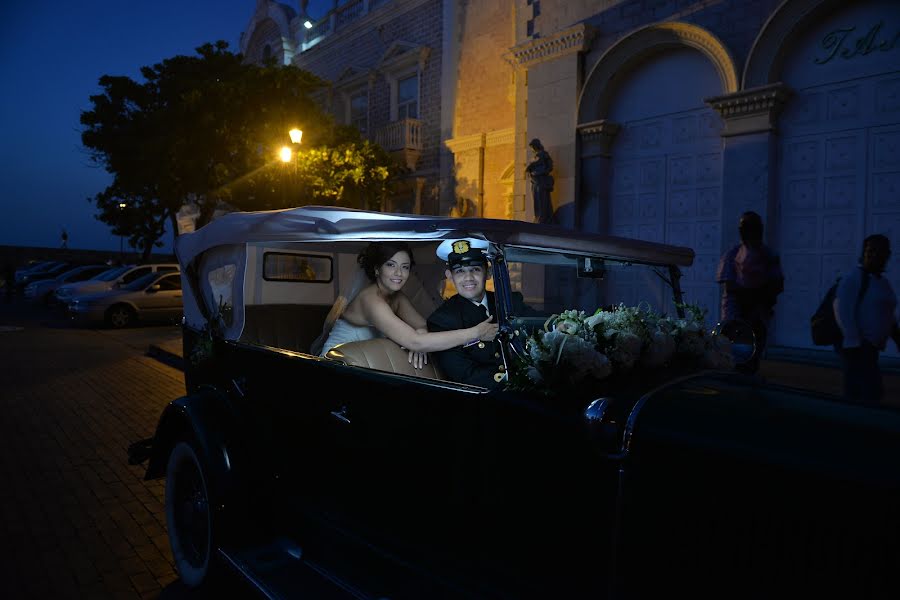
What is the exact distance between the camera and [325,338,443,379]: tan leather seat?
9.53ft

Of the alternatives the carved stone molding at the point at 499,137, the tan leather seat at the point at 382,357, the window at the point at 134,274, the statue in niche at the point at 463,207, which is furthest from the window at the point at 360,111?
the tan leather seat at the point at 382,357

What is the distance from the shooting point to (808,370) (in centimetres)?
822

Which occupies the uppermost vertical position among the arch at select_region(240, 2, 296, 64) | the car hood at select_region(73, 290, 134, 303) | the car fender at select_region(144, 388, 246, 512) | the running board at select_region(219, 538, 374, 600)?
the arch at select_region(240, 2, 296, 64)

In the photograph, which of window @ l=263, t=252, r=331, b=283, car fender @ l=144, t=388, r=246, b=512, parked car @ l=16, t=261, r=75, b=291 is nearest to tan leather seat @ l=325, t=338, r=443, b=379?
car fender @ l=144, t=388, r=246, b=512

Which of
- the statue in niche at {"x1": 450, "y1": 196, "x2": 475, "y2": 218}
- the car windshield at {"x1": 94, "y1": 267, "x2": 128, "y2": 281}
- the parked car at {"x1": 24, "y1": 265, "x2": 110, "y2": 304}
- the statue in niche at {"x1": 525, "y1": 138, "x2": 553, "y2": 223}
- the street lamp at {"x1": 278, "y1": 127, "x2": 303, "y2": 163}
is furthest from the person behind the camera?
the parked car at {"x1": 24, "y1": 265, "x2": 110, "y2": 304}

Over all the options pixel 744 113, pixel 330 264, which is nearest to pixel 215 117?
pixel 744 113

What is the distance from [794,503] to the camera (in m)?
1.39

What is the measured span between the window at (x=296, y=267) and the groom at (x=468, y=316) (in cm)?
149

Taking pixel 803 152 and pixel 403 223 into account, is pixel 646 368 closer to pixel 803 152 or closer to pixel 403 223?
pixel 403 223

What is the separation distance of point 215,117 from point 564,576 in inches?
784

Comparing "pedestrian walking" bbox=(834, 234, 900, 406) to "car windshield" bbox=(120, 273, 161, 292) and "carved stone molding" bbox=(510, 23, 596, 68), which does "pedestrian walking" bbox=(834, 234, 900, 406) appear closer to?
"carved stone molding" bbox=(510, 23, 596, 68)

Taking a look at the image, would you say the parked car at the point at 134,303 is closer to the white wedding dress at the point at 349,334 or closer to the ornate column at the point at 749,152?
the ornate column at the point at 749,152

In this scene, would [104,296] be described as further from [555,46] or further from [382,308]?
[382,308]

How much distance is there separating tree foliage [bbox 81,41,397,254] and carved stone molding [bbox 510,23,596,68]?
7080 mm
